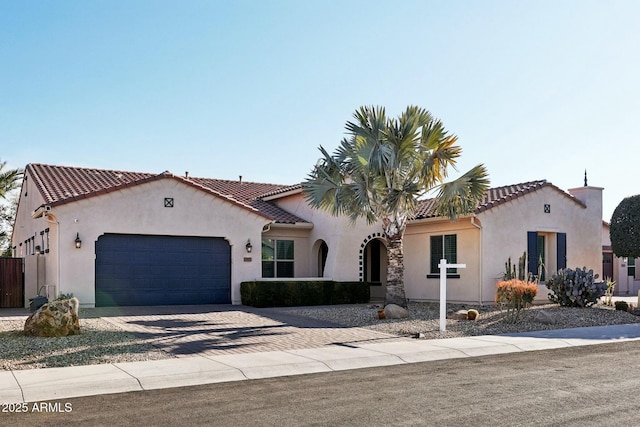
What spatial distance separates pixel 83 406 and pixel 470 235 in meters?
16.3

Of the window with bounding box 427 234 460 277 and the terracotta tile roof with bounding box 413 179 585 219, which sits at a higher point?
the terracotta tile roof with bounding box 413 179 585 219

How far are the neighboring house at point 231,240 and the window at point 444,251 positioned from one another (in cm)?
4

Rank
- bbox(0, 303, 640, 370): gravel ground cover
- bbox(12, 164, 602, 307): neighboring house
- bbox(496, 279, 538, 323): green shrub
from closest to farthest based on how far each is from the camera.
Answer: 1. bbox(0, 303, 640, 370): gravel ground cover
2. bbox(496, 279, 538, 323): green shrub
3. bbox(12, 164, 602, 307): neighboring house

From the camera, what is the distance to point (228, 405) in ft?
25.3

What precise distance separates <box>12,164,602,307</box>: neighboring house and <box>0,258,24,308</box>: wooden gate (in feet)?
1.23

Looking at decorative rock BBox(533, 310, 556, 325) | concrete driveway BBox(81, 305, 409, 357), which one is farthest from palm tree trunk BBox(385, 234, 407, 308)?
decorative rock BBox(533, 310, 556, 325)

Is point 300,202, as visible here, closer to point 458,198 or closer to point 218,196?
point 218,196

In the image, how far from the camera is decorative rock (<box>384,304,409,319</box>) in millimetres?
17484

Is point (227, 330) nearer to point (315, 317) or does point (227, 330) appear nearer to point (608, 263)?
point (315, 317)

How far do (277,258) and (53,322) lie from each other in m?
12.4

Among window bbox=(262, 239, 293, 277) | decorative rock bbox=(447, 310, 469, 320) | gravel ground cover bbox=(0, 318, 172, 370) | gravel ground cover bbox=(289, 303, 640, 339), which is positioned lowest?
gravel ground cover bbox=(289, 303, 640, 339)

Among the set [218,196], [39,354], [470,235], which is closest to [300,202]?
[218,196]

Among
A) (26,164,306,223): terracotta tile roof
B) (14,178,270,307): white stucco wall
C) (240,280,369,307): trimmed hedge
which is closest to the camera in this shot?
(14,178,270,307): white stucco wall

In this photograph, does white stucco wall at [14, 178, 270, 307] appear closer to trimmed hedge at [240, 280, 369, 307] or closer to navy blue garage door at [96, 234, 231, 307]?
navy blue garage door at [96, 234, 231, 307]
